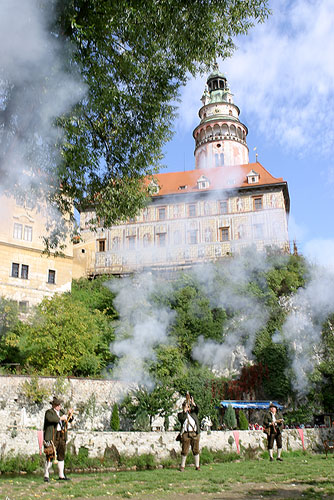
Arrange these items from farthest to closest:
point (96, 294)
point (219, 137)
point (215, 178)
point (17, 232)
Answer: point (219, 137), point (215, 178), point (96, 294), point (17, 232)

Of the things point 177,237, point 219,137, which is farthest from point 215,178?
point 219,137

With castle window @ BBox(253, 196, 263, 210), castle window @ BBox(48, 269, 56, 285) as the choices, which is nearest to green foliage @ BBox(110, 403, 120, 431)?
castle window @ BBox(48, 269, 56, 285)

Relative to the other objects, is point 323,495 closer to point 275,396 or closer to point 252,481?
point 252,481

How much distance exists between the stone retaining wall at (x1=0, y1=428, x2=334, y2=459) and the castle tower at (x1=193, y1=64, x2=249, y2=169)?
38.7 m

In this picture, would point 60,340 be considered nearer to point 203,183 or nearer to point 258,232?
point 258,232

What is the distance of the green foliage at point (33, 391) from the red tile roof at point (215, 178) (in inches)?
1012

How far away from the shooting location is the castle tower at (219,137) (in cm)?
5122

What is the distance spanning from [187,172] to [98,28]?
40664 mm

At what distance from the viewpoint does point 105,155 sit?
10086 mm

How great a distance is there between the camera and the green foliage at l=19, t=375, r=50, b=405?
1961 cm

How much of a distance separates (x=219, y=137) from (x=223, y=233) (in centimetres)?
1543

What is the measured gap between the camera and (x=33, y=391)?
→ 771 inches

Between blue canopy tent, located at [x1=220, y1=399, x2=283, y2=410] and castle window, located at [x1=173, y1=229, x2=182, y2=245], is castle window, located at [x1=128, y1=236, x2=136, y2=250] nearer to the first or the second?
castle window, located at [x1=173, y1=229, x2=182, y2=245]

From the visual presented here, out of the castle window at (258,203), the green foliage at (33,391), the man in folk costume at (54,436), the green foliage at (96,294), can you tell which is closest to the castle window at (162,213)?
the castle window at (258,203)
